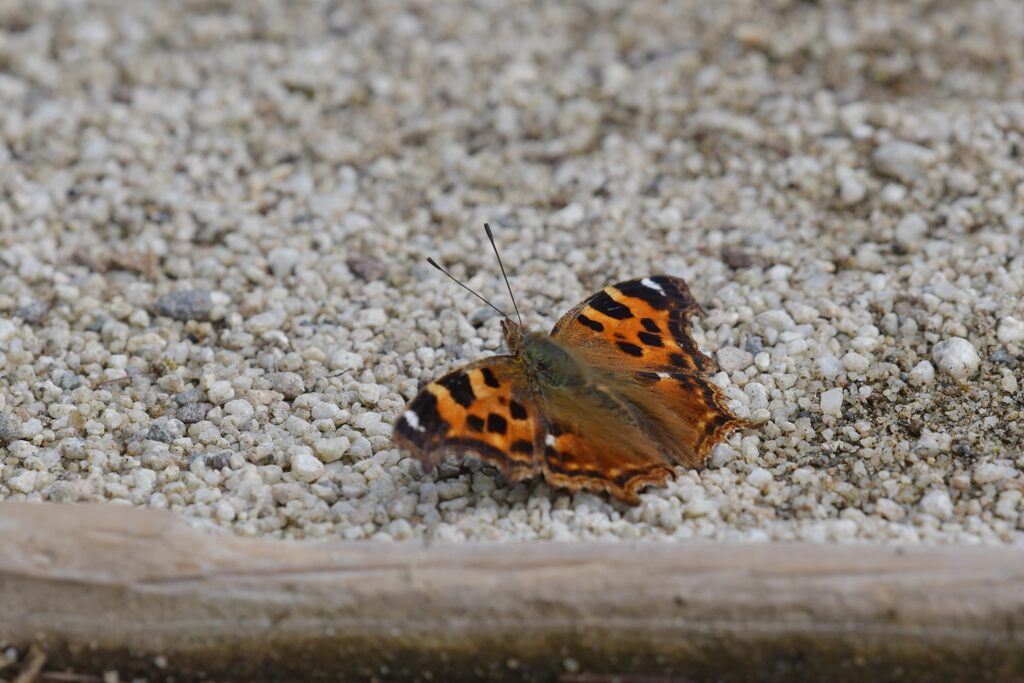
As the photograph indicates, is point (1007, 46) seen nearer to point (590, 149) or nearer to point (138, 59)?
point (590, 149)

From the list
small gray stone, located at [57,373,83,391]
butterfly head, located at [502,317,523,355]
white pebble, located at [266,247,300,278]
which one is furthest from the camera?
white pebble, located at [266,247,300,278]

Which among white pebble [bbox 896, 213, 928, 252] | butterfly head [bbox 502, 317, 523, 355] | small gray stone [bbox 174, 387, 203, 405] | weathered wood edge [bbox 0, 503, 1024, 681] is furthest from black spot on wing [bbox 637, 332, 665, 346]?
small gray stone [bbox 174, 387, 203, 405]

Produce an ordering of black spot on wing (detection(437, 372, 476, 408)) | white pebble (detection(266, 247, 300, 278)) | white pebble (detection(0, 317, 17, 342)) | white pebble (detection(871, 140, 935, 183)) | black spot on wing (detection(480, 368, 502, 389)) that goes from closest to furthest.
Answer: black spot on wing (detection(437, 372, 476, 408)), black spot on wing (detection(480, 368, 502, 389)), white pebble (detection(0, 317, 17, 342)), white pebble (detection(266, 247, 300, 278)), white pebble (detection(871, 140, 935, 183))

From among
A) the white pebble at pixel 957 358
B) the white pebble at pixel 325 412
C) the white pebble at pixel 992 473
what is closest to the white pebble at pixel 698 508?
the white pebble at pixel 992 473

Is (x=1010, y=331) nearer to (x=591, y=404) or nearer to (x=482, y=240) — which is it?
(x=591, y=404)

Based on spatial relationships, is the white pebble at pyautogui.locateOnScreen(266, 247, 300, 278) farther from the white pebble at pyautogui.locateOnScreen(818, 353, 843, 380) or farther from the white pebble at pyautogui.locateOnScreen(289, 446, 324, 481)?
the white pebble at pyautogui.locateOnScreen(818, 353, 843, 380)

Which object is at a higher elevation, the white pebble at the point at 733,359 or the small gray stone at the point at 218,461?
the white pebble at the point at 733,359

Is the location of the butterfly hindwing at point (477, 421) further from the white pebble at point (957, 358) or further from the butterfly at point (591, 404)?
the white pebble at point (957, 358)
